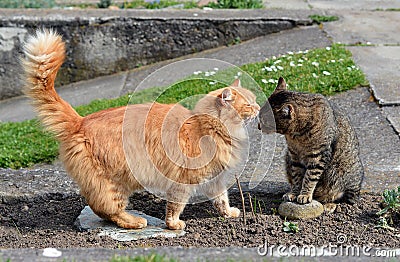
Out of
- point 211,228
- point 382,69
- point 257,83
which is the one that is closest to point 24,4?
point 257,83

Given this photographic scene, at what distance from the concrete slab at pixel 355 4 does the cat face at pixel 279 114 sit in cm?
687

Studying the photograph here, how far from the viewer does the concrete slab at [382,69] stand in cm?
769

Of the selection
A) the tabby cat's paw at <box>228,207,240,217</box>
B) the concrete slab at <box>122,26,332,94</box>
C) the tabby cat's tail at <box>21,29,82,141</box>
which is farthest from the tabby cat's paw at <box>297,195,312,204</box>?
the concrete slab at <box>122,26,332,94</box>

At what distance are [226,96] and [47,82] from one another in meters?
1.34

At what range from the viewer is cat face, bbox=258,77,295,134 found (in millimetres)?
4996

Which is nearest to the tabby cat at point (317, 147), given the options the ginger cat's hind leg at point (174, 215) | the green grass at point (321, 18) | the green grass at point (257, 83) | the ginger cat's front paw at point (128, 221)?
the ginger cat's hind leg at point (174, 215)

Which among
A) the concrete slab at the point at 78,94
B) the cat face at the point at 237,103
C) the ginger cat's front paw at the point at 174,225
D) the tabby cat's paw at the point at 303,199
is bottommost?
the concrete slab at the point at 78,94

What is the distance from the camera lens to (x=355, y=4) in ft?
39.2

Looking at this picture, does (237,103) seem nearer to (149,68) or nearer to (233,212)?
(233,212)

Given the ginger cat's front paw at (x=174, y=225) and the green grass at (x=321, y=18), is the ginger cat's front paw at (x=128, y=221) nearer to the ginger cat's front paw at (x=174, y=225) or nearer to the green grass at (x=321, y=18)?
the ginger cat's front paw at (x=174, y=225)

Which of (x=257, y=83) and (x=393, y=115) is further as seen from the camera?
(x=257, y=83)

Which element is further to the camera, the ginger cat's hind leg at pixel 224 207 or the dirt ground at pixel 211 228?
the ginger cat's hind leg at pixel 224 207

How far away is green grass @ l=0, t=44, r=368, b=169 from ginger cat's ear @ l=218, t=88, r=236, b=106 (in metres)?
2.29

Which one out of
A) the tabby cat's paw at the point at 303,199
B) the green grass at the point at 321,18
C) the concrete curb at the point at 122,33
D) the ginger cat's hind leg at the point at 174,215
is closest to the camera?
the ginger cat's hind leg at the point at 174,215
